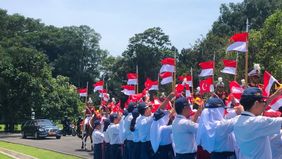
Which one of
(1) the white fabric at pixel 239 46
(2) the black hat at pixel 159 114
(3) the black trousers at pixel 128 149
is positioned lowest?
(3) the black trousers at pixel 128 149

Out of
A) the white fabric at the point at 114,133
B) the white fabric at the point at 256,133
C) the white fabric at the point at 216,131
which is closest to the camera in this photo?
the white fabric at the point at 256,133

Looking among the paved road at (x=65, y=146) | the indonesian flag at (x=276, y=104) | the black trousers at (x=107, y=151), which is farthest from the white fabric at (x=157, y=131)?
the paved road at (x=65, y=146)

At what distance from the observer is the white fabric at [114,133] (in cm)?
1446

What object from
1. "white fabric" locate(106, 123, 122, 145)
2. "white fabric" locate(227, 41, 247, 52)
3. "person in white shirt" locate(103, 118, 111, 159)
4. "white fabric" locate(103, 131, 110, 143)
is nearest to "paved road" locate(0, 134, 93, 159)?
"person in white shirt" locate(103, 118, 111, 159)

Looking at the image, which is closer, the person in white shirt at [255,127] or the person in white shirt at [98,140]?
the person in white shirt at [255,127]

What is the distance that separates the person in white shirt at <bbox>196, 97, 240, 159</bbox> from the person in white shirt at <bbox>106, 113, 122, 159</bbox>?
608cm

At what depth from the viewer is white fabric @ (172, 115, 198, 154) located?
9219mm

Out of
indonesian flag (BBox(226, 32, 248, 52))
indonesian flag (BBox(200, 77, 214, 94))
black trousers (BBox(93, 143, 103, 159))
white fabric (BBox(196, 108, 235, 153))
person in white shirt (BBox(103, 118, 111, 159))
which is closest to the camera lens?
white fabric (BBox(196, 108, 235, 153))

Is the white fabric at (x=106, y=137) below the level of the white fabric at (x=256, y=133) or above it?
below

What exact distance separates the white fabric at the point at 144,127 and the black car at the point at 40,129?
28.3 meters

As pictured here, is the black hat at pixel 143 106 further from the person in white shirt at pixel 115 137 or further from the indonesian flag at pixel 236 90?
the indonesian flag at pixel 236 90

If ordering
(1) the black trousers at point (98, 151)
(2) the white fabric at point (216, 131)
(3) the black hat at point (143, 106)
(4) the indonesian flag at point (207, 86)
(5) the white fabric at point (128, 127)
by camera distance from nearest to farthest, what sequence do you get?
(2) the white fabric at point (216, 131) < (4) the indonesian flag at point (207, 86) < (3) the black hat at point (143, 106) < (5) the white fabric at point (128, 127) < (1) the black trousers at point (98, 151)

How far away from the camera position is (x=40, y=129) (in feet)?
132

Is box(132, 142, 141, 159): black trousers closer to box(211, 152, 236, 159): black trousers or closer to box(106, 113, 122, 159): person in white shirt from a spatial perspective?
box(106, 113, 122, 159): person in white shirt
